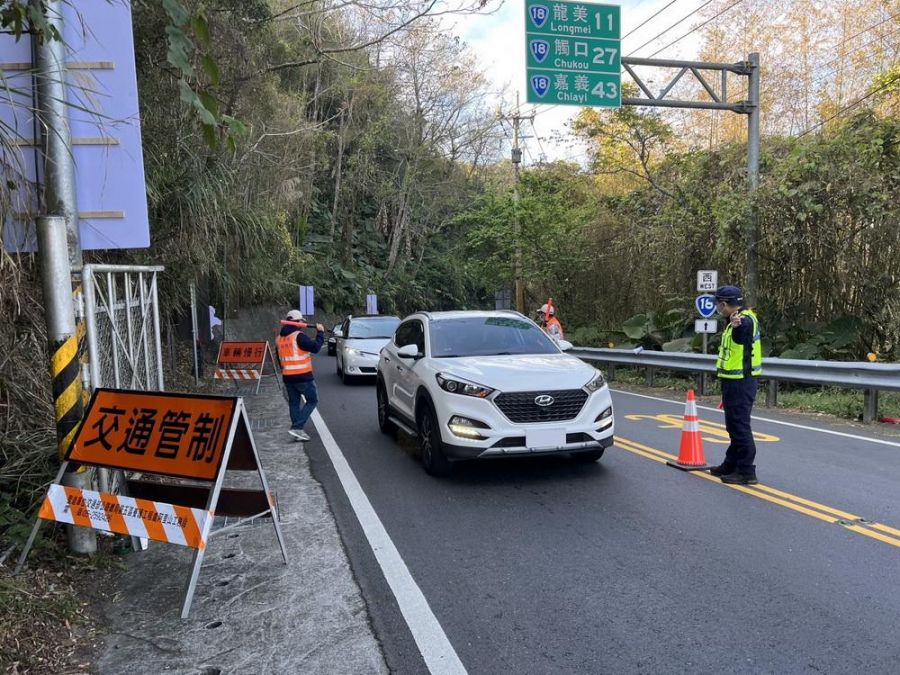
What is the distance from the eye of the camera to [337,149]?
41594 mm

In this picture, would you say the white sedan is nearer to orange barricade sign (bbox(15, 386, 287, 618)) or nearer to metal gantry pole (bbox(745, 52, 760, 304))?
metal gantry pole (bbox(745, 52, 760, 304))

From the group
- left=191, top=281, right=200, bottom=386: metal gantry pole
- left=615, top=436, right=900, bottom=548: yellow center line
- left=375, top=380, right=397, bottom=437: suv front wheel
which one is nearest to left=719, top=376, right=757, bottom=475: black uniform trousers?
left=615, top=436, right=900, bottom=548: yellow center line

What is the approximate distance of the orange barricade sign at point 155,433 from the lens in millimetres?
4316

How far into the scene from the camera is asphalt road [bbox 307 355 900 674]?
3.50 m

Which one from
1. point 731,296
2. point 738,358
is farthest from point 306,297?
point 738,358

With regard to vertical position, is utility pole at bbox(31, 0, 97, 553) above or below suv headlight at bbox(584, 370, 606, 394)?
above

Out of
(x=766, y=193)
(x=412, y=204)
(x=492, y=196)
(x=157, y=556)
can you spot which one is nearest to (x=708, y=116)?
(x=492, y=196)

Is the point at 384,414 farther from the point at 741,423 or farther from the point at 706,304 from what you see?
the point at 706,304

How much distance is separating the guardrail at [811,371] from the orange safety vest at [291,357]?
4363 millimetres

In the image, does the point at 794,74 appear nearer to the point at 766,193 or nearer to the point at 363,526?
the point at 766,193

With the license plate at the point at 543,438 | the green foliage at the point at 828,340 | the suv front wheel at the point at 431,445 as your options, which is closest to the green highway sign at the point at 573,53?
the green foliage at the point at 828,340

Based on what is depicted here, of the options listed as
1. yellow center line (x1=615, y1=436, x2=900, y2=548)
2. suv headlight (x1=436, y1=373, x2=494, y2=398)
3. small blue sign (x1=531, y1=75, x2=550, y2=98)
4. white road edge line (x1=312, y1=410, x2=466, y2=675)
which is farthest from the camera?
small blue sign (x1=531, y1=75, x2=550, y2=98)

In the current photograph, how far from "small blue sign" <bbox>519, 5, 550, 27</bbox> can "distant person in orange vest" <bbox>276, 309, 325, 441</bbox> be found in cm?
781

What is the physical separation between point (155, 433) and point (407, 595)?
6.56 ft
